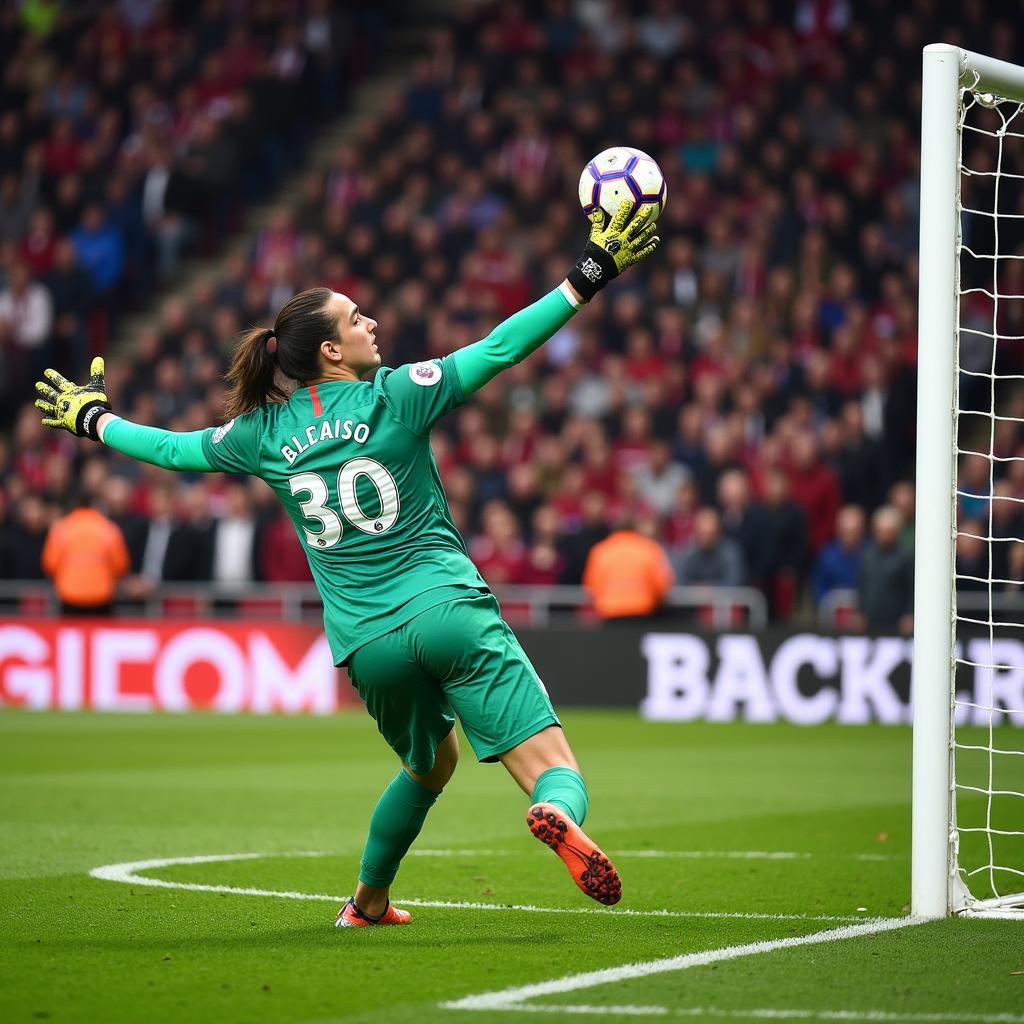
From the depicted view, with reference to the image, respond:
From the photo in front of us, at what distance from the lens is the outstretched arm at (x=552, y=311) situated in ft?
17.9

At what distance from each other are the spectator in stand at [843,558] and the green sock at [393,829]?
11.1 meters

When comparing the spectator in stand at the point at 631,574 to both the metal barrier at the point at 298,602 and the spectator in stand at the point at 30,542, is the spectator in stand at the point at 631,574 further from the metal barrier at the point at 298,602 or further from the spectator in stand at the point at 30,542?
the spectator in stand at the point at 30,542

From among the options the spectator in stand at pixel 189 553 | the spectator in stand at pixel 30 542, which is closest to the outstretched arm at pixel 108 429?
the spectator in stand at pixel 189 553

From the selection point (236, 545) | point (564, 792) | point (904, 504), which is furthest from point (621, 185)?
point (236, 545)

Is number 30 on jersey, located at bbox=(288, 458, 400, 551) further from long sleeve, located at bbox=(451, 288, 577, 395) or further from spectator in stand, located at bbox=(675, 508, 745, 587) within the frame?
spectator in stand, located at bbox=(675, 508, 745, 587)

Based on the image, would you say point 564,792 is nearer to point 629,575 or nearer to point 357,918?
point 357,918

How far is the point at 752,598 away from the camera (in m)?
17.2

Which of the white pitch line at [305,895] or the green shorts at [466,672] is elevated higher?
the green shorts at [466,672]

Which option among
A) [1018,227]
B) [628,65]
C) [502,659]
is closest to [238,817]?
[502,659]

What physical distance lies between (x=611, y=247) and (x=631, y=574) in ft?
37.4

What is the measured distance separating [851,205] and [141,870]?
14.0m

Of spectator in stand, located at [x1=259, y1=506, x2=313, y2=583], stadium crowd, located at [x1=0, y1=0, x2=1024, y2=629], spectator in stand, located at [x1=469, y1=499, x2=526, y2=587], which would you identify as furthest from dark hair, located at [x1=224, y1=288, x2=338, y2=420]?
spectator in stand, located at [x1=259, y1=506, x2=313, y2=583]

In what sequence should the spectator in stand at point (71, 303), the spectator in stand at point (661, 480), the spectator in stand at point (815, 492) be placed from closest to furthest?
the spectator in stand at point (815, 492) → the spectator in stand at point (661, 480) → the spectator in stand at point (71, 303)

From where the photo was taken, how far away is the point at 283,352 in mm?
5922
